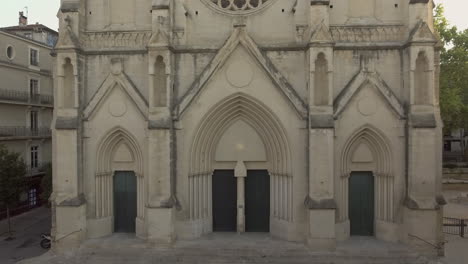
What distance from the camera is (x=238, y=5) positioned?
572 inches

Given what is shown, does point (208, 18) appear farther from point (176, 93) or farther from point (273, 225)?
Answer: point (273, 225)

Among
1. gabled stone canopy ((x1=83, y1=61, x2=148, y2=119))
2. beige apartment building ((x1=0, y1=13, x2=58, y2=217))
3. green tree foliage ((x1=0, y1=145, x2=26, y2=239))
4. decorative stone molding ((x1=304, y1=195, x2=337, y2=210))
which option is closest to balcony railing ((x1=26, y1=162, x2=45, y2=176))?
beige apartment building ((x1=0, y1=13, x2=58, y2=217))

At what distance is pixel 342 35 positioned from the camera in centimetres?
1371

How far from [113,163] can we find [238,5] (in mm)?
8498

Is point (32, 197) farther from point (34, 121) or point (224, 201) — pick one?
point (224, 201)

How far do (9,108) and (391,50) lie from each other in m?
23.6

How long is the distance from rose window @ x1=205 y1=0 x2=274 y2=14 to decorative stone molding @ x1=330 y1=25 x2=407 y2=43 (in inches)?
132

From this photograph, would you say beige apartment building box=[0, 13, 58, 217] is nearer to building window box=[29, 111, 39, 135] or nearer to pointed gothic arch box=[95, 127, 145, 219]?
building window box=[29, 111, 39, 135]

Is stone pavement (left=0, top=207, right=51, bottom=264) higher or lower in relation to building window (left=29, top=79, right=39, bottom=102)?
lower

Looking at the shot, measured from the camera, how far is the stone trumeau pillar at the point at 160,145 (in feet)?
43.3

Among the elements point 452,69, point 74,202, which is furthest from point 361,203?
point 452,69

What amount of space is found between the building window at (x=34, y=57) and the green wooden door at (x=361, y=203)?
78.0 feet

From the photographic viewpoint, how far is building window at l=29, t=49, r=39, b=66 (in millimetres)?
25266

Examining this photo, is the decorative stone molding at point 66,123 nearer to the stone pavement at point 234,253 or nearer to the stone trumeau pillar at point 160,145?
the stone trumeau pillar at point 160,145
